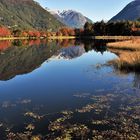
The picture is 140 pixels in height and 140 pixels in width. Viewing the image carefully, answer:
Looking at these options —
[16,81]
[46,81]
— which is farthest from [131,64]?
[16,81]

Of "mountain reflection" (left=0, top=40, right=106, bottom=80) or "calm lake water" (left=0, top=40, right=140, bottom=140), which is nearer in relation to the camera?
"calm lake water" (left=0, top=40, right=140, bottom=140)

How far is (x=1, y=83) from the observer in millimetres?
49719

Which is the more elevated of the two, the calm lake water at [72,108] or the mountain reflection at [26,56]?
the calm lake water at [72,108]

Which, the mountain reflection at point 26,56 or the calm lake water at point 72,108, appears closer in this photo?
the calm lake water at point 72,108

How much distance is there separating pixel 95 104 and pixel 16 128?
33.8 feet

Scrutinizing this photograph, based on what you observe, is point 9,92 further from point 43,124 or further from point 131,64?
point 131,64

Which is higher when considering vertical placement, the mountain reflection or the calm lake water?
the calm lake water

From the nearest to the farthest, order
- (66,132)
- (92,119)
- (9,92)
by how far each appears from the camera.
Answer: (66,132) → (92,119) → (9,92)

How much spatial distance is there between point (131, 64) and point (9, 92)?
82.4 feet

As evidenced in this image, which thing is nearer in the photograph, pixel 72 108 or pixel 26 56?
pixel 72 108

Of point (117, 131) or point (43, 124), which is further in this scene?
point (43, 124)

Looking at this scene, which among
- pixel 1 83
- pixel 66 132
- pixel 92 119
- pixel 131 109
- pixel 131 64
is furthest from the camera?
pixel 131 64

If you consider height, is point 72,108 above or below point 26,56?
above

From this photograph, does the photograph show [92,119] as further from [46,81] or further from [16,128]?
[46,81]
